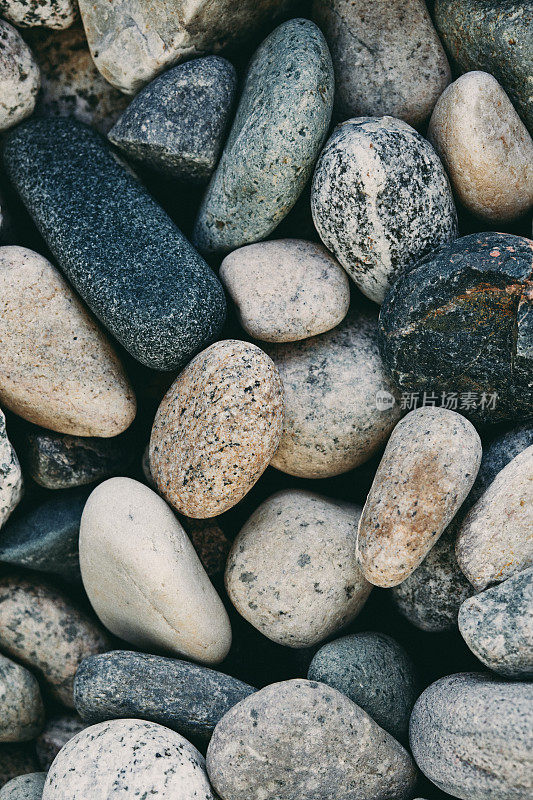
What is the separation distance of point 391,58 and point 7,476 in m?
1.71

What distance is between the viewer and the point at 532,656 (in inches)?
69.8

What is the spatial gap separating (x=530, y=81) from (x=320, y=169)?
0.66 meters

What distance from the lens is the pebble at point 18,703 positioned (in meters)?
2.19

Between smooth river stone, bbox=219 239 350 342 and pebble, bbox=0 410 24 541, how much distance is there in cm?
79

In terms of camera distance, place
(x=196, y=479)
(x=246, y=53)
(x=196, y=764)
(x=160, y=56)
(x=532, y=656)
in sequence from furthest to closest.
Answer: (x=246, y=53) < (x=160, y=56) < (x=196, y=479) < (x=196, y=764) < (x=532, y=656)

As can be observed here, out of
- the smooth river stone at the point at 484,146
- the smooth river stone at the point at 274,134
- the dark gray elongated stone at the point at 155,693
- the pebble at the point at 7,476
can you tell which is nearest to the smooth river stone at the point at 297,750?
the dark gray elongated stone at the point at 155,693

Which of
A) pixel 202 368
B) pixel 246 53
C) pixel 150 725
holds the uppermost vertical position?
pixel 246 53

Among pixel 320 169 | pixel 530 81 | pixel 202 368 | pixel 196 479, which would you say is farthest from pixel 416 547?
pixel 530 81

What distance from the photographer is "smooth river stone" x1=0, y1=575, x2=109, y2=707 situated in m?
2.28

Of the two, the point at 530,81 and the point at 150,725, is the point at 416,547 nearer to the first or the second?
the point at 150,725

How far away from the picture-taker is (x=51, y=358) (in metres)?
2.19

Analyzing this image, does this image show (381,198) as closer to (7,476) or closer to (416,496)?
(416,496)

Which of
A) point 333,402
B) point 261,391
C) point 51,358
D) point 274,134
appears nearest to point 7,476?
point 51,358

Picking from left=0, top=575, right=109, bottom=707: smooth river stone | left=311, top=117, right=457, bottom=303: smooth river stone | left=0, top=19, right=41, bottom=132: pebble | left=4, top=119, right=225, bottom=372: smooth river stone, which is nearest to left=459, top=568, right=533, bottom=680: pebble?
left=311, top=117, right=457, bottom=303: smooth river stone
